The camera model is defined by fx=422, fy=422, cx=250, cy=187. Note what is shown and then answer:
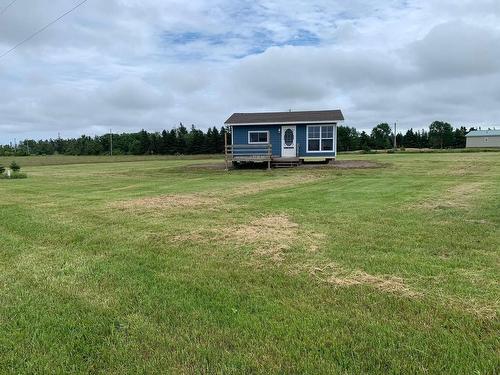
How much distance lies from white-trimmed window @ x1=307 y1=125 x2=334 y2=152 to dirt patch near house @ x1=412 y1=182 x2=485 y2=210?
1178cm

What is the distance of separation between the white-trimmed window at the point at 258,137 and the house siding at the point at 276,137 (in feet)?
0.59

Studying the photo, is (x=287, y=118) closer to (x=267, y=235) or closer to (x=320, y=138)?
(x=320, y=138)

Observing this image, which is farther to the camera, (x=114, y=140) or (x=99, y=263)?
(x=114, y=140)

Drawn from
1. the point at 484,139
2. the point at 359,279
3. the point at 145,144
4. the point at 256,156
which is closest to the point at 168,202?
the point at 359,279

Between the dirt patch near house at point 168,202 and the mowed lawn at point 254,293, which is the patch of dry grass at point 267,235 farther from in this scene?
the dirt patch near house at point 168,202

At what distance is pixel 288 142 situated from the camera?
2495 cm

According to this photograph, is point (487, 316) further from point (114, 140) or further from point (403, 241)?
point (114, 140)

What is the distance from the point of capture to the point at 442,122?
9288 centimetres

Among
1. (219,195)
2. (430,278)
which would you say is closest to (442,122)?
(219,195)

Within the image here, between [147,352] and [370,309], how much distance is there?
6.30 feet

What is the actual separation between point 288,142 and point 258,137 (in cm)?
182

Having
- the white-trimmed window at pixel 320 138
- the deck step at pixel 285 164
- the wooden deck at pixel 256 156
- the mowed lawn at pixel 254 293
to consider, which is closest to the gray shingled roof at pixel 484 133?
the white-trimmed window at pixel 320 138

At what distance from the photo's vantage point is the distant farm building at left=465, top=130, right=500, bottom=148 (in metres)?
77.8

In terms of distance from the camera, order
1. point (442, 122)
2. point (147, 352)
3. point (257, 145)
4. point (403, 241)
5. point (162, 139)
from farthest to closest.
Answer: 1. point (442, 122)
2. point (162, 139)
3. point (257, 145)
4. point (403, 241)
5. point (147, 352)
